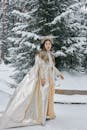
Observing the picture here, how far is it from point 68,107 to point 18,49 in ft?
14.8

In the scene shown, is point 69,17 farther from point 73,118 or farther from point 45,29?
point 73,118

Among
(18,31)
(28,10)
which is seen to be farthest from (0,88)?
(28,10)

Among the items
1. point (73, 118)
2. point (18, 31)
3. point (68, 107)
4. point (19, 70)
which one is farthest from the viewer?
point (19, 70)

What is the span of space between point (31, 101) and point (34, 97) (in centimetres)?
11

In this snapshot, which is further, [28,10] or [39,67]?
[28,10]

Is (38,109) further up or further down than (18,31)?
further down

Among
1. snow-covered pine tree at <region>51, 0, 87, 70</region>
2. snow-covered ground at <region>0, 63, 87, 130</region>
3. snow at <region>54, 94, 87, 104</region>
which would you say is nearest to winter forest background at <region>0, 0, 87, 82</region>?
snow-covered pine tree at <region>51, 0, 87, 70</region>

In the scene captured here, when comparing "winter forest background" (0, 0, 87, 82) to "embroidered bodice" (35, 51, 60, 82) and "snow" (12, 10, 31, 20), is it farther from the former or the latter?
"embroidered bodice" (35, 51, 60, 82)

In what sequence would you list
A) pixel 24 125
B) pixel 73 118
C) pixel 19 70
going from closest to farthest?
pixel 24 125
pixel 73 118
pixel 19 70

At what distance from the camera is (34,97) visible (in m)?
7.88

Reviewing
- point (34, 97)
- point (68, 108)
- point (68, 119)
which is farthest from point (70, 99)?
point (34, 97)

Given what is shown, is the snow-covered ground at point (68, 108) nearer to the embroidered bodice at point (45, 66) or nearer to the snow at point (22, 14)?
the embroidered bodice at point (45, 66)

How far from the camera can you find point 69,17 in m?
14.6

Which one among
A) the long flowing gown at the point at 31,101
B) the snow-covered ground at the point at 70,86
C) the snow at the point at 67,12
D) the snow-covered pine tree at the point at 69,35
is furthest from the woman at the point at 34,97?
the snow-covered pine tree at the point at 69,35
